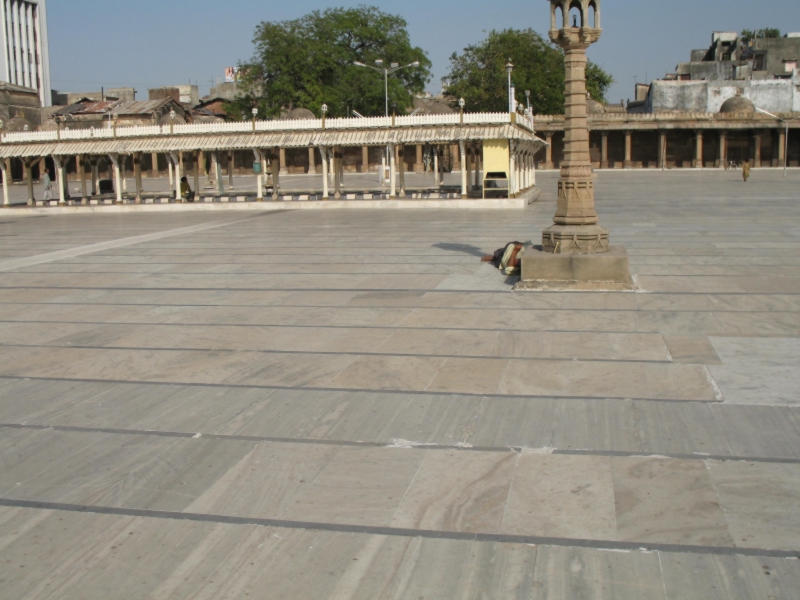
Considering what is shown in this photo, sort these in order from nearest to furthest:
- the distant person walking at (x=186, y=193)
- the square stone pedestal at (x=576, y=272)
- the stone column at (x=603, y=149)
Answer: the square stone pedestal at (x=576, y=272)
the distant person walking at (x=186, y=193)
the stone column at (x=603, y=149)

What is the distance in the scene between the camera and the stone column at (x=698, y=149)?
65562 millimetres

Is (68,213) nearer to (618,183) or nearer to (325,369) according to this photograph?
(618,183)

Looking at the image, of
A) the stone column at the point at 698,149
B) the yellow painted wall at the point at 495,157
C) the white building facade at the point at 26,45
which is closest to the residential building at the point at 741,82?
the stone column at the point at 698,149

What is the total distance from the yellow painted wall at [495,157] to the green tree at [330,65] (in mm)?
40129

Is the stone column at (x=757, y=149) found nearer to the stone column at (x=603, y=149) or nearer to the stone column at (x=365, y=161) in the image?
the stone column at (x=603, y=149)

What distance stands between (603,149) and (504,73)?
35.9 feet

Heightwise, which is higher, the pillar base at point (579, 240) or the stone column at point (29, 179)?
the stone column at point (29, 179)

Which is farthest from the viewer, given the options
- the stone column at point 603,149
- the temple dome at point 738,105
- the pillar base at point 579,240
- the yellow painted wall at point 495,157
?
the stone column at point 603,149

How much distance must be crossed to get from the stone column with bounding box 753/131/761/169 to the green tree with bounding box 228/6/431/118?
1090 inches

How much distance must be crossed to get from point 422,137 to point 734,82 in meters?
49.4

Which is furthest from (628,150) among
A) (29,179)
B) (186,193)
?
(29,179)

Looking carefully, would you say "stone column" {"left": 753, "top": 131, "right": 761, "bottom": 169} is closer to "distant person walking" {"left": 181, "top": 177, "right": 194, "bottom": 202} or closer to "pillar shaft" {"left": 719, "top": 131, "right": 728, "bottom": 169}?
"pillar shaft" {"left": 719, "top": 131, "right": 728, "bottom": 169}

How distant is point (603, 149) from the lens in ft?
227

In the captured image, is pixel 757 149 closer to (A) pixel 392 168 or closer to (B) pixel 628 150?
(B) pixel 628 150
